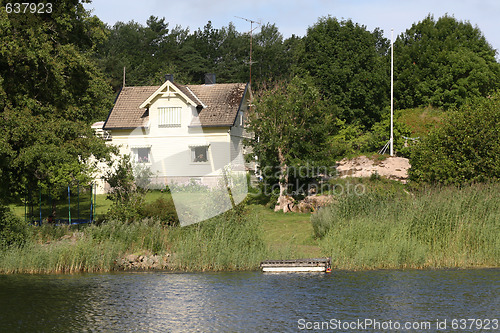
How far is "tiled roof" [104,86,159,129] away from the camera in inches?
2067

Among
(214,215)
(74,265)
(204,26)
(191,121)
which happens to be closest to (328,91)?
(191,121)

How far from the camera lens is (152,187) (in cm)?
4762

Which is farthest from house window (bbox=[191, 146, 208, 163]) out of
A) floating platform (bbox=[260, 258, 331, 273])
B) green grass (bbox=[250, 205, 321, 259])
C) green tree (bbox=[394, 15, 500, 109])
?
floating platform (bbox=[260, 258, 331, 273])

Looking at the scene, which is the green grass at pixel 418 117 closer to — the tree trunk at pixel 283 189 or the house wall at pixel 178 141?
the house wall at pixel 178 141

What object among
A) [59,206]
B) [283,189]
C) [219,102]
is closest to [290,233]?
[283,189]

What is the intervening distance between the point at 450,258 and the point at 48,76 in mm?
19921

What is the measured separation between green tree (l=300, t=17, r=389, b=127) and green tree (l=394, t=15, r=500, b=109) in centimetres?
258

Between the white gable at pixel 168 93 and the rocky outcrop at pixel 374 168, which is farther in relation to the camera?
the white gable at pixel 168 93

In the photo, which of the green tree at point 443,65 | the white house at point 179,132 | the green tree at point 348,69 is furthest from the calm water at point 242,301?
the green tree at point 348,69

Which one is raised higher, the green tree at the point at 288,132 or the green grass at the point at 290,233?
the green tree at the point at 288,132

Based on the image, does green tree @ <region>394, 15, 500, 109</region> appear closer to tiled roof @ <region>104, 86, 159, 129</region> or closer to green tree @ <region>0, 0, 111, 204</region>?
tiled roof @ <region>104, 86, 159, 129</region>

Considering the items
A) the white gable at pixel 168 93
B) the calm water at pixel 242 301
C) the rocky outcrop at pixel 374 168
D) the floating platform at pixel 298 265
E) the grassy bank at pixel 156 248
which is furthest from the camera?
the white gable at pixel 168 93

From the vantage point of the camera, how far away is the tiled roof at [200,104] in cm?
5197

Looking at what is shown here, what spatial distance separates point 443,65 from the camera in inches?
2375
